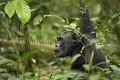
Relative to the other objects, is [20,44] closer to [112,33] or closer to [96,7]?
[112,33]

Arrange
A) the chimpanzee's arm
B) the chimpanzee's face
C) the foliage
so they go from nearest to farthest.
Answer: the foliage
the chimpanzee's arm
the chimpanzee's face

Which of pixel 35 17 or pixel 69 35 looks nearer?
pixel 69 35

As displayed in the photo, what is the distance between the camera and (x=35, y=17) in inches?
275

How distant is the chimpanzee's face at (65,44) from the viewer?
5.82 metres

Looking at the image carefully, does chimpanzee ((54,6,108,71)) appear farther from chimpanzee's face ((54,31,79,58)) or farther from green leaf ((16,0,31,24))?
green leaf ((16,0,31,24))

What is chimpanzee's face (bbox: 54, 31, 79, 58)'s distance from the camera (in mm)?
5824

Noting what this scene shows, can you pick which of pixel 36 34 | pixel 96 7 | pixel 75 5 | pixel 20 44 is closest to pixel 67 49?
pixel 20 44

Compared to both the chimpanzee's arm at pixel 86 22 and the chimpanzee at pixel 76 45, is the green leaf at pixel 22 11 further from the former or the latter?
the chimpanzee at pixel 76 45

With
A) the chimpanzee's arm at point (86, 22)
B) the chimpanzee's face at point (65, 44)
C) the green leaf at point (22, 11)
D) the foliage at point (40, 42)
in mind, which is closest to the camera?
the foliage at point (40, 42)

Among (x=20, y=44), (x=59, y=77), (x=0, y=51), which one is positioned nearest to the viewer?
(x=59, y=77)

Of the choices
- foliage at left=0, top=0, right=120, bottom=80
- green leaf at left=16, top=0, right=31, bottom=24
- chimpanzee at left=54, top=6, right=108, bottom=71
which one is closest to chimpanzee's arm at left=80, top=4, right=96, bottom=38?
chimpanzee at left=54, top=6, right=108, bottom=71

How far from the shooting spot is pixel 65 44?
5941 mm

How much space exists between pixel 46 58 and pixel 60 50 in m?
3.12

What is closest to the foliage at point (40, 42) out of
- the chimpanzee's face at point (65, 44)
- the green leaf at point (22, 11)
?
the green leaf at point (22, 11)
